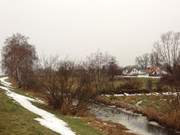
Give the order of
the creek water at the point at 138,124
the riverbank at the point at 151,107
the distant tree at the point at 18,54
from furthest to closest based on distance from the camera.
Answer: the distant tree at the point at 18,54, the riverbank at the point at 151,107, the creek water at the point at 138,124

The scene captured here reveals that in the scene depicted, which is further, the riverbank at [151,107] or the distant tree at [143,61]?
the distant tree at [143,61]

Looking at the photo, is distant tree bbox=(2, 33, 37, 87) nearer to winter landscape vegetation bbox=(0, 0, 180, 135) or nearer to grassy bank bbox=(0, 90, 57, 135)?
winter landscape vegetation bbox=(0, 0, 180, 135)

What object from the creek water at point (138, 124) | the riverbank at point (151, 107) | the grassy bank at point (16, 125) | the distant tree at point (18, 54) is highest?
the distant tree at point (18, 54)

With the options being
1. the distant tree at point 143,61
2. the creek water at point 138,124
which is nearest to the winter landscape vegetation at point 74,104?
the creek water at point 138,124

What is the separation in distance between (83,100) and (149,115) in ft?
26.7

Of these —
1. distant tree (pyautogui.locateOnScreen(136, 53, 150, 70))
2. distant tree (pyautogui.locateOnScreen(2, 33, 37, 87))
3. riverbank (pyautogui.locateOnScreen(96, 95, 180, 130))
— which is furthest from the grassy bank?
distant tree (pyautogui.locateOnScreen(136, 53, 150, 70))

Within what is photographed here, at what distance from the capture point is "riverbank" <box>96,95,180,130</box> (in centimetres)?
3233

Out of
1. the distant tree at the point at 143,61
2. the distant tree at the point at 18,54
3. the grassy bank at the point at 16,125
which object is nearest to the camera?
the grassy bank at the point at 16,125

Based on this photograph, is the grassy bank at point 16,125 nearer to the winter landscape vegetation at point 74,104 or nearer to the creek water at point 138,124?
the winter landscape vegetation at point 74,104

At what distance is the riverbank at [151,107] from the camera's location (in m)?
32.3

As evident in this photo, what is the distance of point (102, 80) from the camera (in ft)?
270

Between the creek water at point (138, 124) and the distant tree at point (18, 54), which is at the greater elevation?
the distant tree at point (18, 54)

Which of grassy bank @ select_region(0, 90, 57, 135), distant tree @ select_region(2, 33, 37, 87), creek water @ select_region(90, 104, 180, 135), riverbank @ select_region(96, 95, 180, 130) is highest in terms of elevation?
distant tree @ select_region(2, 33, 37, 87)

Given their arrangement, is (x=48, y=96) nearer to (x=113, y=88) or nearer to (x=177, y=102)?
(x=177, y=102)
